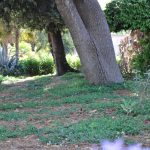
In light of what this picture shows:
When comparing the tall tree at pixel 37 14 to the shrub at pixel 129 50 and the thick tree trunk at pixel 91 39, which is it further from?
the thick tree trunk at pixel 91 39

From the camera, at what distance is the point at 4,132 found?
5.93m

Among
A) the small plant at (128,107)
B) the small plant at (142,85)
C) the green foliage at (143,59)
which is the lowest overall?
the small plant at (128,107)

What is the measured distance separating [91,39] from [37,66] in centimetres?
1422

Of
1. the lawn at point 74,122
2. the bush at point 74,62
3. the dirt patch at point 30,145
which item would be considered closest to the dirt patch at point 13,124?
the lawn at point 74,122

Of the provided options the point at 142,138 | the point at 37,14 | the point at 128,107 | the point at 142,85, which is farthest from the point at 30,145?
the point at 37,14

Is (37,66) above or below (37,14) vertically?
below

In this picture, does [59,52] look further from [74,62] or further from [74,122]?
[74,122]

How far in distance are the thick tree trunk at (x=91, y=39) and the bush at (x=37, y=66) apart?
1366cm

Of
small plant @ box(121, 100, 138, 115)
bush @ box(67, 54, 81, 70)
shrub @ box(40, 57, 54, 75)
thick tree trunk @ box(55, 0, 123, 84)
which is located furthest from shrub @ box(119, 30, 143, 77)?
small plant @ box(121, 100, 138, 115)

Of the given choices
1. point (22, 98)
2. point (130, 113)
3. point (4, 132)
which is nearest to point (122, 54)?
point (22, 98)

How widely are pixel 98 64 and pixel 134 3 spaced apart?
10.6 ft

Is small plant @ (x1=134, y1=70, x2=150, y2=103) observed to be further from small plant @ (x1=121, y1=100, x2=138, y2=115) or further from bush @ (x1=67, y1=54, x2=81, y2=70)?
bush @ (x1=67, y1=54, x2=81, y2=70)

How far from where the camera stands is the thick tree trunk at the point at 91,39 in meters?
A: 11.1

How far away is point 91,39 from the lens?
1134cm
